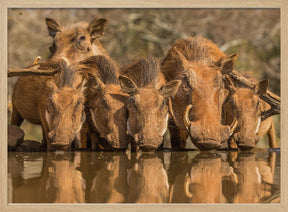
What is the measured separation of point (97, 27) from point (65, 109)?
238 centimetres

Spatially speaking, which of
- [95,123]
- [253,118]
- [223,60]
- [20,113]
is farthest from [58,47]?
[253,118]

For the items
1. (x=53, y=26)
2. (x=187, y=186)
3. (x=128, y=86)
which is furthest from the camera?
(x=53, y=26)

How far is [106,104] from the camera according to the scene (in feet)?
23.0

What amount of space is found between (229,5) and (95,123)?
2426mm

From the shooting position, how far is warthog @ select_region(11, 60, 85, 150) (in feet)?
21.6

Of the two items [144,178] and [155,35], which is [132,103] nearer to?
[144,178]

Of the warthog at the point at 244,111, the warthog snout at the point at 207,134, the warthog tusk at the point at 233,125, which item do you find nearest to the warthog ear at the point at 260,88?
the warthog at the point at 244,111

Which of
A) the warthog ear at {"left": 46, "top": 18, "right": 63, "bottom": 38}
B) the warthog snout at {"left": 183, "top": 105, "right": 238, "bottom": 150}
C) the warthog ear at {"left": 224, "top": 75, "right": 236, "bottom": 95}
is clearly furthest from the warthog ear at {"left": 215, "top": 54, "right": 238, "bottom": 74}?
the warthog ear at {"left": 46, "top": 18, "right": 63, "bottom": 38}

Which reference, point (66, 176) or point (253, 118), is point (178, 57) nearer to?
point (253, 118)

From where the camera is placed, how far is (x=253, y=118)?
23.6ft

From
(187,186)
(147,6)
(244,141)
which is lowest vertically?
(187,186)

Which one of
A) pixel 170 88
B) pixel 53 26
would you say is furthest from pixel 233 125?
pixel 53 26

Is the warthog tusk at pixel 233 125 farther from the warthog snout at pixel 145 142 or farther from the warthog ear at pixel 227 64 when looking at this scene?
the warthog snout at pixel 145 142

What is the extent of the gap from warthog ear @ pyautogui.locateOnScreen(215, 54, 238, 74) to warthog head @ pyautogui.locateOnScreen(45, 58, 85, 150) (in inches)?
70.6
